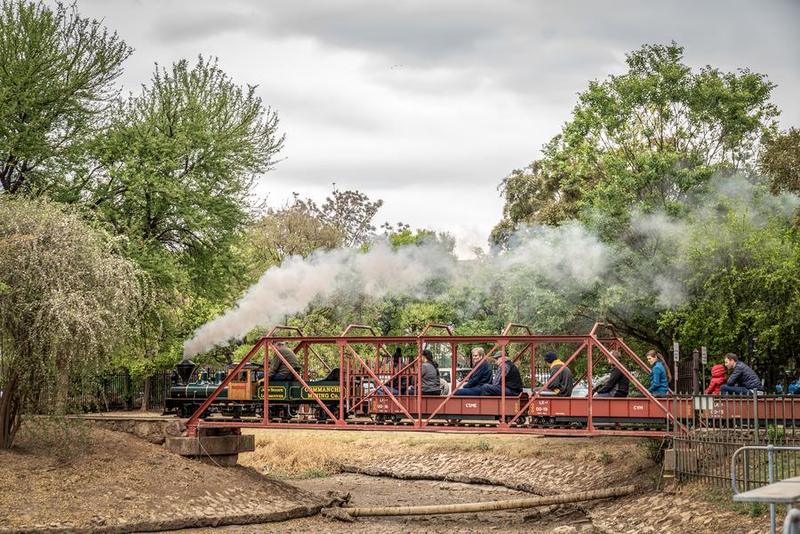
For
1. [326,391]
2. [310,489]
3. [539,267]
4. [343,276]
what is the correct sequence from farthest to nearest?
[539,267], [343,276], [310,489], [326,391]

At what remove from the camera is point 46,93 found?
36531mm

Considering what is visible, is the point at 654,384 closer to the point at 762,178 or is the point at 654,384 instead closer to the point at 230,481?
the point at 230,481

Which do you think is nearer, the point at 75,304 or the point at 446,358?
the point at 75,304

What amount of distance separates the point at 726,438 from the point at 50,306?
14.4 meters

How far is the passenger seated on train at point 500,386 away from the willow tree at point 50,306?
28.6 ft

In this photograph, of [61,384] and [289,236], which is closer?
[61,384]

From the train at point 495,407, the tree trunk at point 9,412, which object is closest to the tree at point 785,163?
the train at point 495,407

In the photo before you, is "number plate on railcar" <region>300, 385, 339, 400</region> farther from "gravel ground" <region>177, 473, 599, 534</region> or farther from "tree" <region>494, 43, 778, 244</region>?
"tree" <region>494, 43, 778, 244</region>

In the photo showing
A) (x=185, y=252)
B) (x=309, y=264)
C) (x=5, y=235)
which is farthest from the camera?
(x=185, y=252)

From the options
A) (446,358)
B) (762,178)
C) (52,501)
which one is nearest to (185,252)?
(52,501)

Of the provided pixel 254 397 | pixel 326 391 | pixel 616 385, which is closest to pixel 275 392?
pixel 254 397

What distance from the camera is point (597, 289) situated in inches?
1542

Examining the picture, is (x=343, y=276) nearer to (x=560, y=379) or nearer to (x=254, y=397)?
(x=254, y=397)

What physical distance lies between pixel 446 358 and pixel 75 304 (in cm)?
5079
